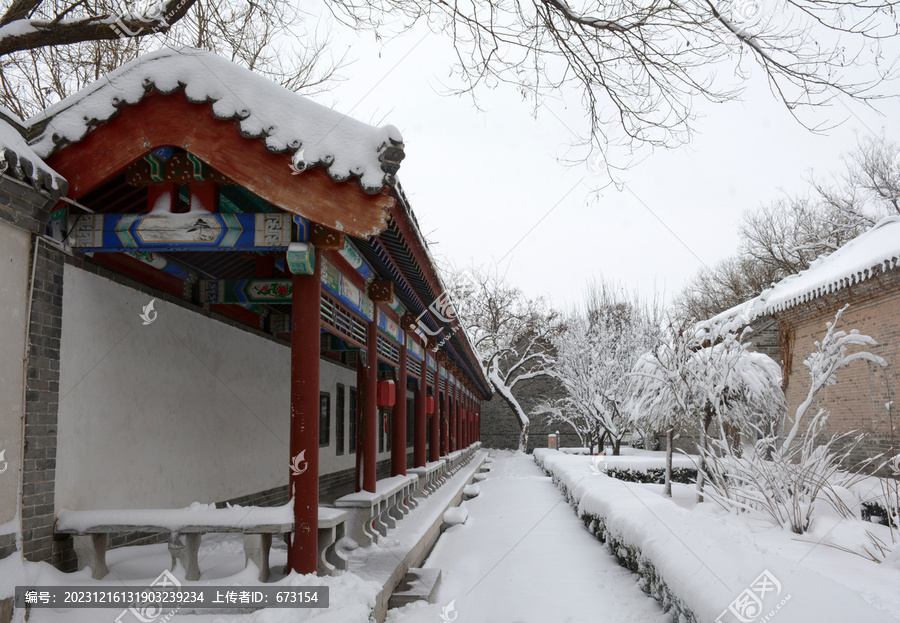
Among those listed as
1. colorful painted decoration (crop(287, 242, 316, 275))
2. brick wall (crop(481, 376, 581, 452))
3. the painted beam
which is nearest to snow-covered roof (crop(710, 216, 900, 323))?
colorful painted decoration (crop(287, 242, 316, 275))

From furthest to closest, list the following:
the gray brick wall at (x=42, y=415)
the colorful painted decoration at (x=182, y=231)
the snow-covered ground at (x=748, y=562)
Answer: the colorful painted decoration at (x=182, y=231), the gray brick wall at (x=42, y=415), the snow-covered ground at (x=748, y=562)

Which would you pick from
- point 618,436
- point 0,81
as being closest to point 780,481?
point 0,81

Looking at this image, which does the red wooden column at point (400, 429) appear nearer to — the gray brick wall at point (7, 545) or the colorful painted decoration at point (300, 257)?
the colorful painted decoration at point (300, 257)

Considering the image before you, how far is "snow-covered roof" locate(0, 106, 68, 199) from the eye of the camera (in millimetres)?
3865

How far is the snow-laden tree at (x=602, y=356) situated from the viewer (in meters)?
23.0

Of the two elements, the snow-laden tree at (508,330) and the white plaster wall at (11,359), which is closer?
the white plaster wall at (11,359)

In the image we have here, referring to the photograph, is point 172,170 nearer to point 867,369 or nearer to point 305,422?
point 305,422

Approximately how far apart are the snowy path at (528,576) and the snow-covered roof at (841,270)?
5.62 metres

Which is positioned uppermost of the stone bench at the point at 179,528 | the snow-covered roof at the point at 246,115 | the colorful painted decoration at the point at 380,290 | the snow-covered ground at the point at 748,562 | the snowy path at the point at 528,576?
the snow-covered roof at the point at 246,115

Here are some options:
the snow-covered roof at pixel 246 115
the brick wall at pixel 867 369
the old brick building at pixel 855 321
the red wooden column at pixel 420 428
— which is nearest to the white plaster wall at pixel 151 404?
the snow-covered roof at pixel 246 115

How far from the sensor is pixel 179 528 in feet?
13.8

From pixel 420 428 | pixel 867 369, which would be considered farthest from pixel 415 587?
pixel 867 369

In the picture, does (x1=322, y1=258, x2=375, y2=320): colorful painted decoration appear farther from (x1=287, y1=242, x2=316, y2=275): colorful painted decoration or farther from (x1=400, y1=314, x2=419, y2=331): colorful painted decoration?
(x1=400, y1=314, x2=419, y2=331): colorful painted decoration

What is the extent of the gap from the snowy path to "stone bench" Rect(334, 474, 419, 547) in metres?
0.79
